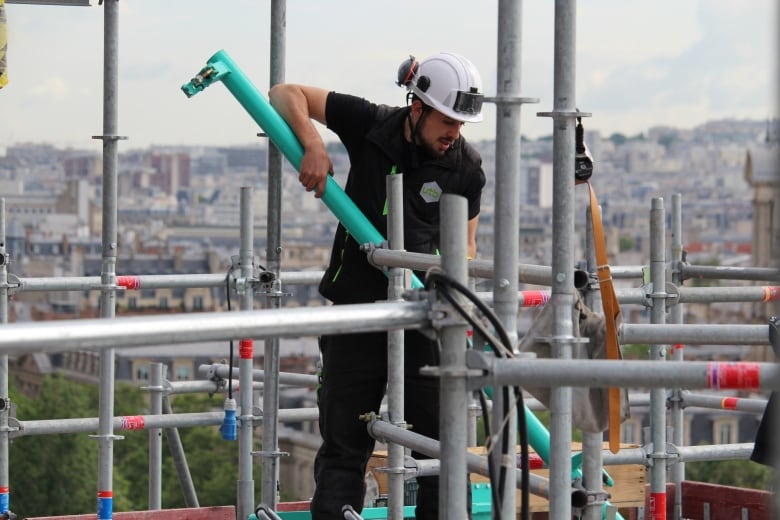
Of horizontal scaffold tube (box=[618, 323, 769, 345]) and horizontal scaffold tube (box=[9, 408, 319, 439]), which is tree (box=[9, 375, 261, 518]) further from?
horizontal scaffold tube (box=[618, 323, 769, 345])

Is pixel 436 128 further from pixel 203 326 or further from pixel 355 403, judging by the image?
pixel 203 326

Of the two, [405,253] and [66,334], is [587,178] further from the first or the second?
[66,334]

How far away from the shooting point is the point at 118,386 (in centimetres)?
7938

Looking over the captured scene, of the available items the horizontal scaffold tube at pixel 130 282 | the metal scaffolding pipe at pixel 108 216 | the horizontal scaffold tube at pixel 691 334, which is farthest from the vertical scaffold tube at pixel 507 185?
the horizontal scaffold tube at pixel 130 282

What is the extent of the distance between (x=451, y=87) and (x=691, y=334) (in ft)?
5.38

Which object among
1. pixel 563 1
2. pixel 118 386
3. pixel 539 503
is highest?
pixel 563 1

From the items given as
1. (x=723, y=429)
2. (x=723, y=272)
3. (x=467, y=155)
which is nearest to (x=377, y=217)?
(x=467, y=155)

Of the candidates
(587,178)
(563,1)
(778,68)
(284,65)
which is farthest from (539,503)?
(778,68)

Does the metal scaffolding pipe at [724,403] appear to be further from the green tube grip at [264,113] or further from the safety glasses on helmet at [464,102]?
the green tube grip at [264,113]

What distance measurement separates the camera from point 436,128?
6.54m

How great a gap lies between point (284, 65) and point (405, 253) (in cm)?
173

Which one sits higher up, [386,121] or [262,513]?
[386,121]

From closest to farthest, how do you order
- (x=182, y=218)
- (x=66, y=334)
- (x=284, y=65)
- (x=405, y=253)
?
1. (x=66, y=334)
2. (x=405, y=253)
3. (x=284, y=65)
4. (x=182, y=218)

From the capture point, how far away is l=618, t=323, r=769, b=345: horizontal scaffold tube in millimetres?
5180
